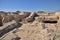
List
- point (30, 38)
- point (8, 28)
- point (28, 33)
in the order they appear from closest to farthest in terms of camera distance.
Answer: point (30, 38) → point (28, 33) → point (8, 28)

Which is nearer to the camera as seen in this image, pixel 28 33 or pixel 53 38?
pixel 53 38

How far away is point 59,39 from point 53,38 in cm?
34

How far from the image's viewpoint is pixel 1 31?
9586mm

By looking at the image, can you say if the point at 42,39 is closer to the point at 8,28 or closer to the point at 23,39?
the point at 23,39

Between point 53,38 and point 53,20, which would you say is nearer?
point 53,38

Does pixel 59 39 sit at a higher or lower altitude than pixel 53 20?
higher

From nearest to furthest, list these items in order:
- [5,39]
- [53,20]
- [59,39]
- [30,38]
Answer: [59,39] → [5,39] → [30,38] → [53,20]

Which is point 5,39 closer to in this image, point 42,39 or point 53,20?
point 42,39

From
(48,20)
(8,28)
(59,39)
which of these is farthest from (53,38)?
(48,20)

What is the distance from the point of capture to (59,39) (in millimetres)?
6344

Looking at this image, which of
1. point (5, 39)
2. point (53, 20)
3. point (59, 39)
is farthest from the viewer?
point (53, 20)

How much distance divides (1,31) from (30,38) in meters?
2.53

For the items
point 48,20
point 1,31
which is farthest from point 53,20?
point 1,31

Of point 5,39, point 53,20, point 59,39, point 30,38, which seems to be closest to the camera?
point 59,39
